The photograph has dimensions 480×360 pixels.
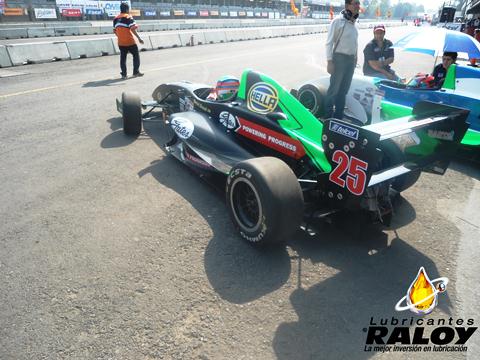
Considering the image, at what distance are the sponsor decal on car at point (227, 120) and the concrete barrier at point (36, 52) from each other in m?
10.6

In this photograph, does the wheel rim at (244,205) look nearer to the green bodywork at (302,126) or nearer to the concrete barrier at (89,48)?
the green bodywork at (302,126)

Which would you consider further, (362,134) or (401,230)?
(401,230)

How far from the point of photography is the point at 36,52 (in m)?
12.5

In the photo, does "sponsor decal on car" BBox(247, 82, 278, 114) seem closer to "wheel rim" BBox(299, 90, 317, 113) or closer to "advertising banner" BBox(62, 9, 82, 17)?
"wheel rim" BBox(299, 90, 317, 113)

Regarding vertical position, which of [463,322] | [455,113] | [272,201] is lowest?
[463,322]

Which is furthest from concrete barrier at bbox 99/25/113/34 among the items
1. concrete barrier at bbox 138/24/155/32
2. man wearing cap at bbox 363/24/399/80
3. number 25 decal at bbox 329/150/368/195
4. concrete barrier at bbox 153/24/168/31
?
number 25 decal at bbox 329/150/368/195

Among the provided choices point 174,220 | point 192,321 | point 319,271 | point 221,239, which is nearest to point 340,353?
point 319,271

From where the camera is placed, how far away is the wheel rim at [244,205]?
10.7 feet

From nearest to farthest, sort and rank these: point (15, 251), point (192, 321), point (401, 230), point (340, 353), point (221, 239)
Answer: point (340, 353) → point (192, 321) → point (15, 251) → point (221, 239) → point (401, 230)

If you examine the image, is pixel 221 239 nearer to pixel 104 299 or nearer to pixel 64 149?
pixel 104 299

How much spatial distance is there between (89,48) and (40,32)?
9.18 meters

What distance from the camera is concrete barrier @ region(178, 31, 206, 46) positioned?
1925cm

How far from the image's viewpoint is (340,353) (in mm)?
2283

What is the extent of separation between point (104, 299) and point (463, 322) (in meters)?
2.59
